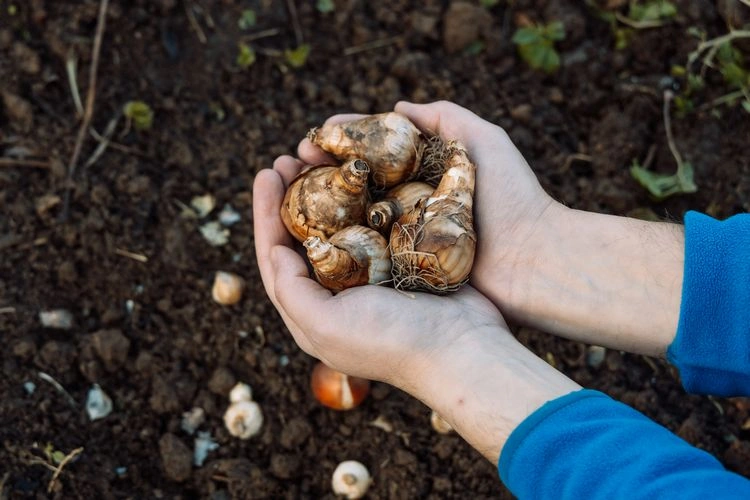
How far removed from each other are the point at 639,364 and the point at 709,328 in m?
0.93

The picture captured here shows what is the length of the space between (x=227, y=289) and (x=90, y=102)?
1031 millimetres

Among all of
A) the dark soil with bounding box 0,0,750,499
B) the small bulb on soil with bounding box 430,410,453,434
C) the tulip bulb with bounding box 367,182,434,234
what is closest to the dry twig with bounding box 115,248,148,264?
the dark soil with bounding box 0,0,750,499

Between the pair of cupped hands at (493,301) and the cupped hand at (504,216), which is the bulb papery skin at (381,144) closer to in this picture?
the pair of cupped hands at (493,301)

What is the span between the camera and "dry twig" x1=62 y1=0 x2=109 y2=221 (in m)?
2.89

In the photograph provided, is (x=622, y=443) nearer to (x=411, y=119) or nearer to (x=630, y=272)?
(x=630, y=272)

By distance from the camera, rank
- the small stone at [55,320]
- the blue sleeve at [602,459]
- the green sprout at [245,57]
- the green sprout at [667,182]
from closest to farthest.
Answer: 1. the blue sleeve at [602,459]
2. the small stone at [55,320]
3. the green sprout at [667,182]
4. the green sprout at [245,57]

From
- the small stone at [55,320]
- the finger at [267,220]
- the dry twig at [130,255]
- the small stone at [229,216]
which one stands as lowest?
the small stone at [55,320]

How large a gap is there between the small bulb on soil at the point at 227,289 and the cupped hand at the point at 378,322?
687mm

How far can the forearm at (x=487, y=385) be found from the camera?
1.68m

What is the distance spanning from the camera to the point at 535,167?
309 cm

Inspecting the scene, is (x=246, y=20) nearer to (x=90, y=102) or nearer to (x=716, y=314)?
(x=90, y=102)

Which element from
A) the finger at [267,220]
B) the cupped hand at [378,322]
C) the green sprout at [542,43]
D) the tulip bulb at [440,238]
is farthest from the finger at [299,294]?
the green sprout at [542,43]

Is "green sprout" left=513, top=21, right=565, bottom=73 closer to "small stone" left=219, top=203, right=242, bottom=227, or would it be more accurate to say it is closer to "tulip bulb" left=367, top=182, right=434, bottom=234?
"tulip bulb" left=367, top=182, right=434, bottom=234

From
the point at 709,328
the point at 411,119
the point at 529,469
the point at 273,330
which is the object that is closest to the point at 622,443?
the point at 529,469
